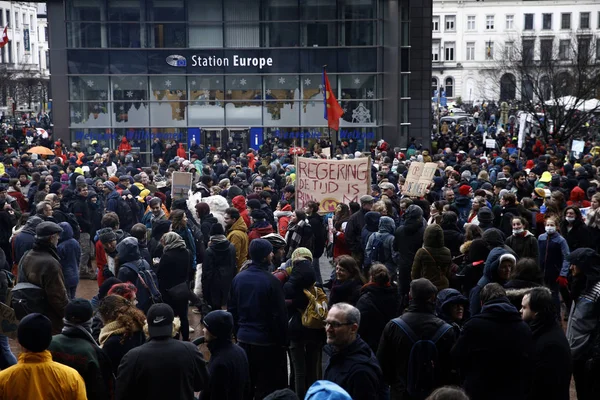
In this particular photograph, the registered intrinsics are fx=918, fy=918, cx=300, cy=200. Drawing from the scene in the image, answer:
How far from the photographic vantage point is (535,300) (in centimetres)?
673

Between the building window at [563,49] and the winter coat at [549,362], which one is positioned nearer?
the winter coat at [549,362]

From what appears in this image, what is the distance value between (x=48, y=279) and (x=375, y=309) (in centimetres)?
326

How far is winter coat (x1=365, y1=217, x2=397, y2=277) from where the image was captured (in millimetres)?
11461

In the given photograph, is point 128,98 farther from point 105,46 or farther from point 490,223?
point 490,223

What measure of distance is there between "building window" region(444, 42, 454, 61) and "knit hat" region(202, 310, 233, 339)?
10258 centimetres

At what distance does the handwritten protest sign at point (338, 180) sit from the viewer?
1530cm

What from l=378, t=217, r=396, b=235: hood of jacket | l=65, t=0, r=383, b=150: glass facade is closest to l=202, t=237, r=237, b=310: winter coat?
l=378, t=217, r=396, b=235: hood of jacket

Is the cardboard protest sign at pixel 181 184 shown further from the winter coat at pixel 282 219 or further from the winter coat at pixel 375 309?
the winter coat at pixel 375 309

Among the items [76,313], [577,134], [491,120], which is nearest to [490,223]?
[76,313]

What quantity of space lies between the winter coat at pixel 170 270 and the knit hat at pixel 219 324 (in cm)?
365

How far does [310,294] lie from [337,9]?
1120 inches

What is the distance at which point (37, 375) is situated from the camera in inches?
222

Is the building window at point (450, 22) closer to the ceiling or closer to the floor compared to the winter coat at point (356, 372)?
closer to the ceiling

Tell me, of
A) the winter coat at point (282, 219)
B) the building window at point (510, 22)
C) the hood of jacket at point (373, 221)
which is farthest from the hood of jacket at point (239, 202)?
the building window at point (510, 22)
